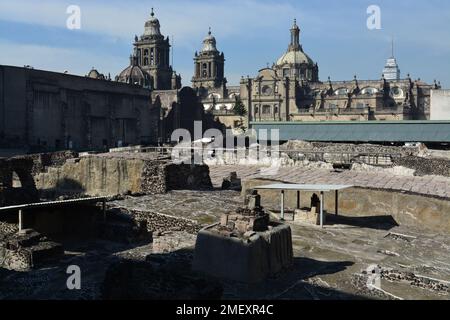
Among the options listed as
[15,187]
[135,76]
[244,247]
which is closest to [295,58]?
[135,76]

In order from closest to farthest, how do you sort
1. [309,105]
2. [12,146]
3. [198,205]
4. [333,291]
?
[333,291] → [198,205] → [12,146] → [309,105]

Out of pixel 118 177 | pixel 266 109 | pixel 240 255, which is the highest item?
pixel 266 109

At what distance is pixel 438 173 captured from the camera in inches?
928

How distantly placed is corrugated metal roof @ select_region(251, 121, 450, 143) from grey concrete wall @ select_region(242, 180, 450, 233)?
2271 centimetres

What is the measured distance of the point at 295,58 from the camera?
282 ft

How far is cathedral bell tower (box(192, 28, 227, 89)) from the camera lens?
8500 centimetres

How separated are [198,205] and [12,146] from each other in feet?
83.9

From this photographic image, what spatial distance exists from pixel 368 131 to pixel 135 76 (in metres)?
43.0

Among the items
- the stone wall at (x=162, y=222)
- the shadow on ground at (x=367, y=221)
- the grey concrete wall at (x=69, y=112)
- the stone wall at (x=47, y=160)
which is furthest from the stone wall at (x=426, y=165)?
the grey concrete wall at (x=69, y=112)

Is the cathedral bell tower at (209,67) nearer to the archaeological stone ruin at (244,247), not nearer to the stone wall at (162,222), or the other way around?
the stone wall at (162,222)

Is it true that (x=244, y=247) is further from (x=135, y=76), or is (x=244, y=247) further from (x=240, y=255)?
(x=135, y=76)
